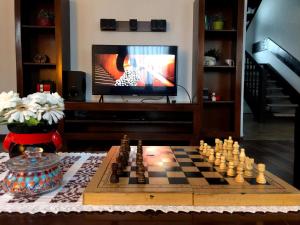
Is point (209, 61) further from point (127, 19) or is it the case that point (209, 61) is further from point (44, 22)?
point (44, 22)

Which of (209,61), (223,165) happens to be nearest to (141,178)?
(223,165)

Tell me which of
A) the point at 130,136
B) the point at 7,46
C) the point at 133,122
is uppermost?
the point at 7,46

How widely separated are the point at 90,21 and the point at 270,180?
3.14 meters

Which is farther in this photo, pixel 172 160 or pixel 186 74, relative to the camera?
pixel 186 74

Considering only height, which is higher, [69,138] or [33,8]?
[33,8]

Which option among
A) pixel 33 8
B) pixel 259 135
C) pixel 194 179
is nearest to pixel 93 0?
pixel 33 8

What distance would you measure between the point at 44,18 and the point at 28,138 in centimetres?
280

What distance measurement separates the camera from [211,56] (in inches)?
133

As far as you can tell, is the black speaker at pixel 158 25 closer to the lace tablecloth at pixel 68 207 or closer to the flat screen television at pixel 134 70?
the flat screen television at pixel 134 70

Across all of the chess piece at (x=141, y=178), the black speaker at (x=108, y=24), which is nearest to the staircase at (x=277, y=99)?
the black speaker at (x=108, y=24)

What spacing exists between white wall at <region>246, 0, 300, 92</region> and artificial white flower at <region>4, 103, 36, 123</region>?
5.98 metres

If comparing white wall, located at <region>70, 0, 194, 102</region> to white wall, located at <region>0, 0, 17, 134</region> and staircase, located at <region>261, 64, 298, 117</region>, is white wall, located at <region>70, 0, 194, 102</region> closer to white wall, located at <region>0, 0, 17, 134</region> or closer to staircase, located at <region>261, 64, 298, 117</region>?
white wall, located at <region>0, 0, 17, 134</region>

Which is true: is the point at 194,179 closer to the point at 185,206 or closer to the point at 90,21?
the point at 185,206

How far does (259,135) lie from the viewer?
155 inches
